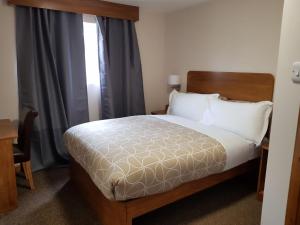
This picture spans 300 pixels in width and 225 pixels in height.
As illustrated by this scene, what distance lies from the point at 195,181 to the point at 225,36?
75.8 inches

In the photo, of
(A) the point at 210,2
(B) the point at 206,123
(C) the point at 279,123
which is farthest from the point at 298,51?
(A) the point at 210,2

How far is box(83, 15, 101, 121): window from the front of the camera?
10.7 feet

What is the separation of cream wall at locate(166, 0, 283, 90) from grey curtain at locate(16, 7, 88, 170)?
150 cm

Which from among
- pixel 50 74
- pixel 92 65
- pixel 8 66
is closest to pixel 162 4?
pixel 92 65

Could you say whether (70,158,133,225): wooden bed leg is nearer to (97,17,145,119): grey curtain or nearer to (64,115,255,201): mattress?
(64,115,255,201): mattress

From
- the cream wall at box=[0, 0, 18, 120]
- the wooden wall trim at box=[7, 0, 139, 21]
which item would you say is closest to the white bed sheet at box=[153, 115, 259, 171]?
the wooden wall trim at box=[7, 0, 139, 21]

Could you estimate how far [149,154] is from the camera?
1816mm

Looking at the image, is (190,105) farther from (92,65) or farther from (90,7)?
(90,7)

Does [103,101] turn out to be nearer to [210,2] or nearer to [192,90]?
[192,90]

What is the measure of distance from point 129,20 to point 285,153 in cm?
285

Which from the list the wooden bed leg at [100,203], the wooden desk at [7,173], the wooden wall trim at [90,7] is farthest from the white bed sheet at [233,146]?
the wooden wall trim at [90,7]

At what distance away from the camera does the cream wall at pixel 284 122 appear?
49.5 inches

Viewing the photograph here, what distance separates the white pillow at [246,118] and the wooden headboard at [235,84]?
0.29 meters

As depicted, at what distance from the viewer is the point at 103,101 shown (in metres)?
3.45
